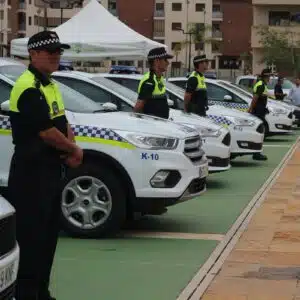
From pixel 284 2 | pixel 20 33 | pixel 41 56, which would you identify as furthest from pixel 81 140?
pixel 20 33

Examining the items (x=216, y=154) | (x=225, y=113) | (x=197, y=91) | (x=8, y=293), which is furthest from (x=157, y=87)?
(x=8, y=293)

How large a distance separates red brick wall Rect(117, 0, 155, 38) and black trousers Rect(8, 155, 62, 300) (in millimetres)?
76708

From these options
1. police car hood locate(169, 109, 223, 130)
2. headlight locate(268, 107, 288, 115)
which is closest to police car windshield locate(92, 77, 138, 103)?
police car hood locate(169, 109, 223, 130)

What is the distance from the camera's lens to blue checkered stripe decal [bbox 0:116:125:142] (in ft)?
28.5

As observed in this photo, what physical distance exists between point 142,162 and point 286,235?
1.74m

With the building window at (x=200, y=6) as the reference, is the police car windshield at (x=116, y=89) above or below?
below

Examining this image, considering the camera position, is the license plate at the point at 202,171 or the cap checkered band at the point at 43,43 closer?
the cap checkered band at the point at 43,43

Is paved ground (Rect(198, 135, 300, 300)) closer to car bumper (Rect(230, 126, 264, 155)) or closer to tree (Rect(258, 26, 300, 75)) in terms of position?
car bumper (Rect(230, 126, 264, 155))

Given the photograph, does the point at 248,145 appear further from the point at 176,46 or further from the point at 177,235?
the point at 176,46

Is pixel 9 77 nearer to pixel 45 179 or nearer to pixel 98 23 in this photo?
pixel 45 179

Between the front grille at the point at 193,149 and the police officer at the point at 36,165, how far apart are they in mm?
3211

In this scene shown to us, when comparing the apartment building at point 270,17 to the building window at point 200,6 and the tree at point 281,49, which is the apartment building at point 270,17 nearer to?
the tree at point 281,49

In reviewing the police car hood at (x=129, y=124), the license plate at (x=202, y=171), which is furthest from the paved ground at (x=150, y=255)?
the police car hood at (x=129, y=124)

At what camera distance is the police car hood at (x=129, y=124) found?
28.8 feet
